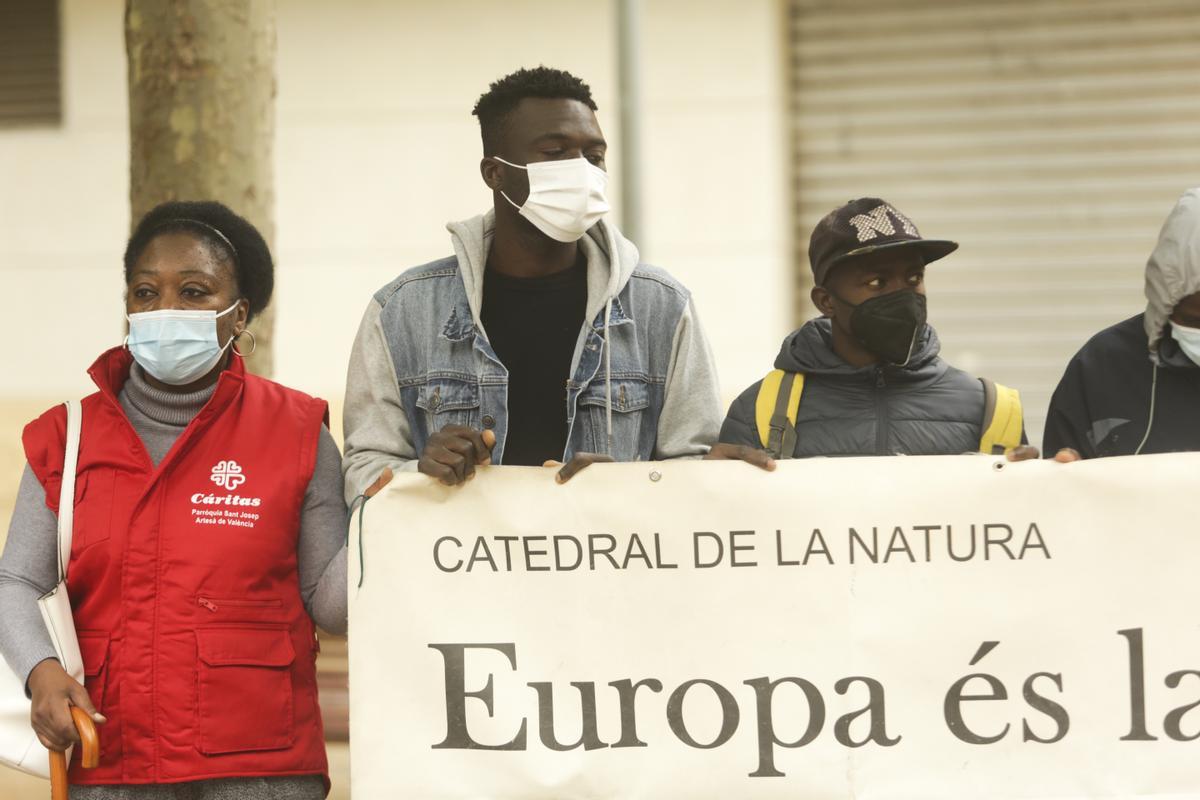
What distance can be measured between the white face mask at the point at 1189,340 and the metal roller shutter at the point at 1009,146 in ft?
15.9

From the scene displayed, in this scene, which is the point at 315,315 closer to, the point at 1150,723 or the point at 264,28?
the point at 264,28

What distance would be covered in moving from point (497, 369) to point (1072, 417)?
53.2 inches

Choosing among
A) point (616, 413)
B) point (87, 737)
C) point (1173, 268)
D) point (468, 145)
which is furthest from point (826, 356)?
point (468, 145)

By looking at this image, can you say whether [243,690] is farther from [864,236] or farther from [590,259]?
[864,236]

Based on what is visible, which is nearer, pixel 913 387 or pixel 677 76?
pixel 913 387

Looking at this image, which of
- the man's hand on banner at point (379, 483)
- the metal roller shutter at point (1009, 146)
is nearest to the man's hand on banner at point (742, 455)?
the man's hand on banner at point (379, 483)

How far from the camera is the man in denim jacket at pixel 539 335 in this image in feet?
11.0

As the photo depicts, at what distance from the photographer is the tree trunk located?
Result: 4422 millimetres

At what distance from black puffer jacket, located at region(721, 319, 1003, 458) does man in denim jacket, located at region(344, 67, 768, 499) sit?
21cm

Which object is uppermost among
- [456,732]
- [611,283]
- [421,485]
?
[611,283]

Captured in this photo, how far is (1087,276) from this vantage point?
26.8 ft

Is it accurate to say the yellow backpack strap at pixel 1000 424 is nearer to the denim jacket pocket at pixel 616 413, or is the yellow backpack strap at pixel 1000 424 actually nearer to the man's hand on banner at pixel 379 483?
the denim jacket pocket at pixel 616 413

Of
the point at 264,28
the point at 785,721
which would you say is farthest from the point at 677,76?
the point at 785,721

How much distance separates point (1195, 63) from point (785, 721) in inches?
235
